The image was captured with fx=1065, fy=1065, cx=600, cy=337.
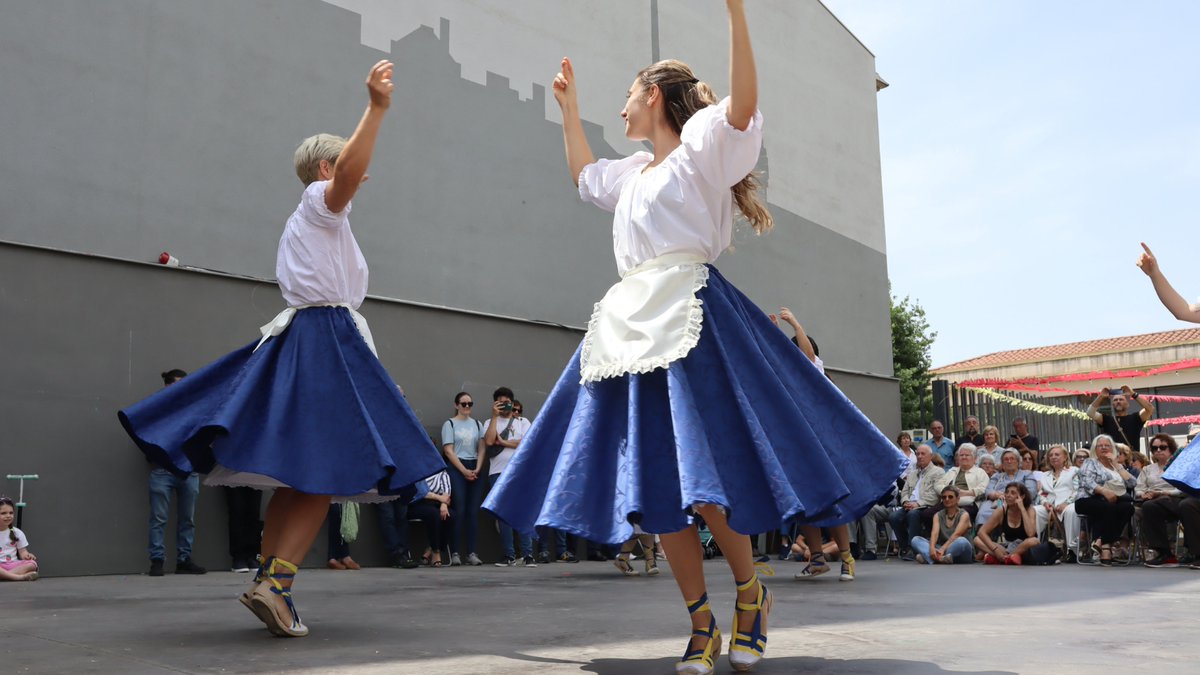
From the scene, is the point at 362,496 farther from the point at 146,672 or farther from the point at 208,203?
the point at 208,203

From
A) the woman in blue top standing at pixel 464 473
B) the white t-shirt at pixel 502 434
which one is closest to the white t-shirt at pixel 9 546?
the woman in blue top standing at pixel 464 473

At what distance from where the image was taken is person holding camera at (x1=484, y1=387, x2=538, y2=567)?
9.70 metres

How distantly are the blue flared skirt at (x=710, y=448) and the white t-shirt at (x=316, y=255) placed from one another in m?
1.13

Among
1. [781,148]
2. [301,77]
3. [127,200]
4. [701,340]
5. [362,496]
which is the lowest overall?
[362,496]

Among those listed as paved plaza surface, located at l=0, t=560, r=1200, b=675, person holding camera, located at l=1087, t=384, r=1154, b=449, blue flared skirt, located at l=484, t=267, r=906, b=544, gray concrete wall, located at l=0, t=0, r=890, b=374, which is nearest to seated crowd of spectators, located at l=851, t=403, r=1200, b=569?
person holding camera, located at l=1087, t=384, r=1154, b=449

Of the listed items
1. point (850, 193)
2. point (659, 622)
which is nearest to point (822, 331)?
point (850, 193)

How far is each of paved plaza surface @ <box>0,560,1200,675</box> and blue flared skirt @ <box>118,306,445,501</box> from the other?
54 centimetres

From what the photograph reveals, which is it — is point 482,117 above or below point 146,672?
above

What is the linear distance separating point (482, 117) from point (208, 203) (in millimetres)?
3147

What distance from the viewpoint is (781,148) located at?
1491 centimetres

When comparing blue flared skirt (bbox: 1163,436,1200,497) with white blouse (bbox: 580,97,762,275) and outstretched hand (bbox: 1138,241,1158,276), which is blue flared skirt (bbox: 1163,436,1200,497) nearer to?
outstretched hand (bbox: 1138,241,1158,276)

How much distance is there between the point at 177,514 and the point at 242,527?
1.63ft

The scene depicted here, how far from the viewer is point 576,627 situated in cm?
385

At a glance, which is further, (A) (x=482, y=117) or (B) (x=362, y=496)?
(A) (x=482, y=117)
